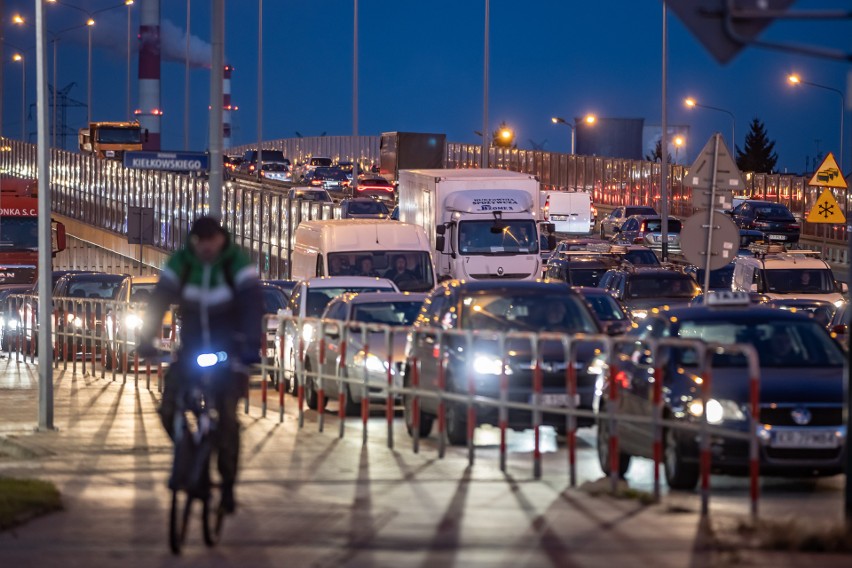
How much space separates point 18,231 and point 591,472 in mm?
34081

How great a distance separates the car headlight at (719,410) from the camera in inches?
502

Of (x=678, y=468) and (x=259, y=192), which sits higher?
(x=259, y=192)

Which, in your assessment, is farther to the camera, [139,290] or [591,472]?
[139,290]

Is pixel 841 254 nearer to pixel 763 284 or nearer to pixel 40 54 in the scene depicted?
pixel 763 284

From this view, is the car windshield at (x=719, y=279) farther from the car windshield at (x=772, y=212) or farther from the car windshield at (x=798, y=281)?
the car windshield at (x=772, y=212)

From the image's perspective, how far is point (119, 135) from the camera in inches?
3344

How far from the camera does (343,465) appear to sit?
1434 cm

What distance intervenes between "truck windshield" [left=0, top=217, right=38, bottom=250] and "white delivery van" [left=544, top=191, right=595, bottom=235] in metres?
28.6

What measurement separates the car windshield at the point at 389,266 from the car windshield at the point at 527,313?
13254 mm

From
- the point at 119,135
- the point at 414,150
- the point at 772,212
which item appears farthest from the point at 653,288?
the point at 119,135

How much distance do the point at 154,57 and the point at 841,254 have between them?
7355cm

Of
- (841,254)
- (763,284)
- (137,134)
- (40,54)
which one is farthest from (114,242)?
(40,54)

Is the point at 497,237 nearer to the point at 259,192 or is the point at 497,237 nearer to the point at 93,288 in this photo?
the point at 93,288

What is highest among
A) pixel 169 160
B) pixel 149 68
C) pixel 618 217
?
pixel 149 68
